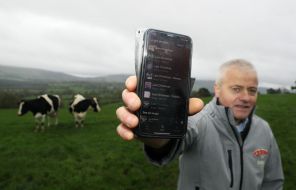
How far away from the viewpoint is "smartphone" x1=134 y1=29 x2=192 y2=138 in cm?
218

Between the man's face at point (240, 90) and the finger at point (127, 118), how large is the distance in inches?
82.1

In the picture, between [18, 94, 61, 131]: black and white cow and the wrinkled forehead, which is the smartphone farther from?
[18, 94, 61, 131]: black and white cow

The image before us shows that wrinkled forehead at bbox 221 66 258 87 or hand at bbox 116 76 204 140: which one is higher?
wrinkled forehead at bbox 221 66 258 87

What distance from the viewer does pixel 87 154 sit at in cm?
1326

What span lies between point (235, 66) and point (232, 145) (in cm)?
99

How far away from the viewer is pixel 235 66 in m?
3.83

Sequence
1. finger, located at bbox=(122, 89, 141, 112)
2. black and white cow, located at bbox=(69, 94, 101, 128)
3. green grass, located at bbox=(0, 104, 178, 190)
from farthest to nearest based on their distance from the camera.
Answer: black and white cow, located at bbox=(69, 94, 101, 128), green grass, located at bbox=(0, 104, 178, 190), finger, located at bbox=(122, 89, 141, 112)

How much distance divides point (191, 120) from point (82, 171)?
27.7 ft

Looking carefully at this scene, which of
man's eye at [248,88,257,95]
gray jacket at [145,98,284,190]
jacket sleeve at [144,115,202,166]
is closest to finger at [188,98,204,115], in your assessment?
jacket sleeve at [144,115,202,166]

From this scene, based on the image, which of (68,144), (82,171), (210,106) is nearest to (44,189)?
(82,171)

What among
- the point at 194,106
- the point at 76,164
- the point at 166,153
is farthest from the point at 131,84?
the point at 76,164

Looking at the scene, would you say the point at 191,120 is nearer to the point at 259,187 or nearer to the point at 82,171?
the point at 259,187

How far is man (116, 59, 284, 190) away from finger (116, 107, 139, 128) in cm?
115

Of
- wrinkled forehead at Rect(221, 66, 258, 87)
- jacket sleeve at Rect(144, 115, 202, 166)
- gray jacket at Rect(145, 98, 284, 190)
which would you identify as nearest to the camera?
jacket sleeve at Rect(144, 115, 202, 166)
